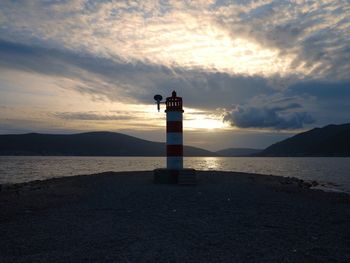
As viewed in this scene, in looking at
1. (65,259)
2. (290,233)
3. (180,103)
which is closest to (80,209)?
(65,259)

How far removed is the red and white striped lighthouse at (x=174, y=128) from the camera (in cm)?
2347

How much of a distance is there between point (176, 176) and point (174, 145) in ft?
7.27

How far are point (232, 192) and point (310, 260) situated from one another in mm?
12060

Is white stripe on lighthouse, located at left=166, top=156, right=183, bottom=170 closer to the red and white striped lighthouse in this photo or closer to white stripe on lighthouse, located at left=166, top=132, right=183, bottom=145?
the red and white striped lighthouse

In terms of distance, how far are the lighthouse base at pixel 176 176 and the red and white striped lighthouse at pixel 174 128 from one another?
2.18 feet

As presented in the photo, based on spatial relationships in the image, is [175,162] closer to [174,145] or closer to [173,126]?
[174,145]

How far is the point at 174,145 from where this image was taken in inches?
926

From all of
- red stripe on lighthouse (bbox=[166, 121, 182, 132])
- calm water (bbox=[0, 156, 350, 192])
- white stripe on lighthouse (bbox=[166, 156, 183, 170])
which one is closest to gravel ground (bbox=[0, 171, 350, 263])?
white stripe on lighthouse (bbox=[166, 156, 183, 170])

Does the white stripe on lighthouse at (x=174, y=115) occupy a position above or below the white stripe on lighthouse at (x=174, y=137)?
above

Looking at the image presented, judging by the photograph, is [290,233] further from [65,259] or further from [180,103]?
[180,103]

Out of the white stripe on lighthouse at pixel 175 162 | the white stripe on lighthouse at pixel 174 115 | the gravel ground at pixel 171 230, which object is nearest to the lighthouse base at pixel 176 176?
the white stripe on lighthouse at pixel 175 162

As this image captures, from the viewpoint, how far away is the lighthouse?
2347 centimetres

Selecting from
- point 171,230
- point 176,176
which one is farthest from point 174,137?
point 171,230

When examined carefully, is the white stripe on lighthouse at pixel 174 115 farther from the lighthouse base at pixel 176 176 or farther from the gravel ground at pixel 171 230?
the gravel ground at pixel 171 230
